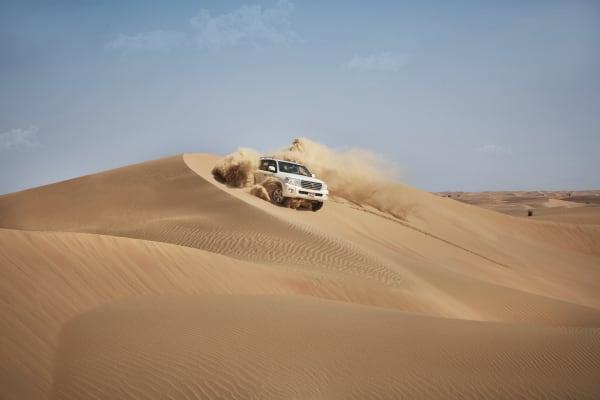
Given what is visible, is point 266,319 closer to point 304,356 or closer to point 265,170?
point 304,356

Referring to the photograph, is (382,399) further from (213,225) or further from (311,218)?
(311,218)

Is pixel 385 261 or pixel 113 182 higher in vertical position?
pixel 113 182

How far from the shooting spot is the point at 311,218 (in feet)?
60.1

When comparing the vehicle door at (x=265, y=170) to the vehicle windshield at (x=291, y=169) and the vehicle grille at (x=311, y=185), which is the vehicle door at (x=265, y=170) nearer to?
the vehicle windshield at (x=291, y=169)

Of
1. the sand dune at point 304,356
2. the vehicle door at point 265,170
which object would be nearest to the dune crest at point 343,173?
the vehicle door at point 265,170

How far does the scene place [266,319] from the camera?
6324mm

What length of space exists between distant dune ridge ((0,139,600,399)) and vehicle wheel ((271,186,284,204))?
2.15 ft

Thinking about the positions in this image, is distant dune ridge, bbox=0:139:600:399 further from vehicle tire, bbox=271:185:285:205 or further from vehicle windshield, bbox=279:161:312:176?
vehicle windshield, bbox=279:161:312:176

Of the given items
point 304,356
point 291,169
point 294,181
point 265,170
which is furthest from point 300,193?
point 304,356

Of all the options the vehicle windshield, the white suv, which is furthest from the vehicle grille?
the vehicle windshield

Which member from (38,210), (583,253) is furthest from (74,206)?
(583,253)

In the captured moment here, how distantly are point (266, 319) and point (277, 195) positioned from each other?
1259 cm

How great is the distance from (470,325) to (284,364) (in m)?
3.36

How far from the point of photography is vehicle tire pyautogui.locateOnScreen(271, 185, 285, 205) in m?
18.5
